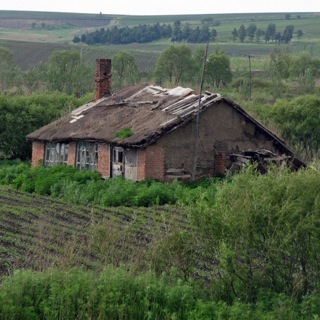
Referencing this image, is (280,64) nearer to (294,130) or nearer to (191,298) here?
(294,130)

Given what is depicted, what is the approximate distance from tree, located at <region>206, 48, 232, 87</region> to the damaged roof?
4127cm

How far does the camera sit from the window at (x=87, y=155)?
3369 centimetres

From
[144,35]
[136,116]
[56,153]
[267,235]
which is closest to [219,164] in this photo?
[136,116]

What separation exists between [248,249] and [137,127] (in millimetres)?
17223

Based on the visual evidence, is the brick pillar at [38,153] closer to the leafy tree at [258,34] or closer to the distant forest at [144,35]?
the distant forest at [144,35]

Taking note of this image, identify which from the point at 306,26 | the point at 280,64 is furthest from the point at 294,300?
the point at 306,26

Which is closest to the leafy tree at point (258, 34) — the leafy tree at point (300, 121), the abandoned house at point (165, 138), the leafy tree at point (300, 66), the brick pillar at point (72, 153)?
the leafy tree at point (300, 66)

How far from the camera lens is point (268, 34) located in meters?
154

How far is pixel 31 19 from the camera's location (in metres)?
199

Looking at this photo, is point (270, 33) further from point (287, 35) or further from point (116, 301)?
point (116, 301)

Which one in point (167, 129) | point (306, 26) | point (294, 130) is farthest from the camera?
point (306, 26)

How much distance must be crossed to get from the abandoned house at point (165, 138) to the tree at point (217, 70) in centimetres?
4272

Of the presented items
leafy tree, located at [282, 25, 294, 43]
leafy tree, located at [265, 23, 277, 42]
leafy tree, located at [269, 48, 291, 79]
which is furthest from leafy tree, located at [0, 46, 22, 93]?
leafy tree, located at [265, 23, 277, 42]

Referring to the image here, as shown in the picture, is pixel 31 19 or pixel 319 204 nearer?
pixel 319 204
